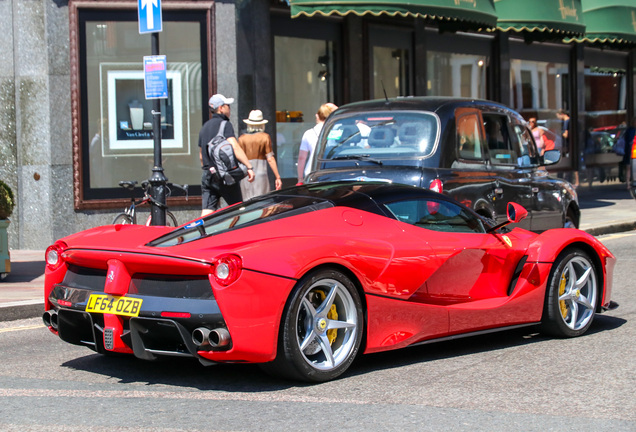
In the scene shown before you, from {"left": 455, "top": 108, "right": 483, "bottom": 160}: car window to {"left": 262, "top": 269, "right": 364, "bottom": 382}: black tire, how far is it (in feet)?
14.2

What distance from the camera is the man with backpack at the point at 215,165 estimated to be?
39.2 ft

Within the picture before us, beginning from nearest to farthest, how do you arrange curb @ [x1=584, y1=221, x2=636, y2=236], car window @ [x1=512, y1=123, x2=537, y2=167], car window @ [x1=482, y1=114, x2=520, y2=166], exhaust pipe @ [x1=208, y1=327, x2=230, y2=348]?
exhaust pipe @ [x1=208, y1=327, x2=230, y2=348]
car window @ [x1=482, y1=114, x2=520, y2=166]
car window @ [x1=512, y1=123, x2=537, y2=167]
curb @ [x1=584, y1=221, x2=636, y2=236]

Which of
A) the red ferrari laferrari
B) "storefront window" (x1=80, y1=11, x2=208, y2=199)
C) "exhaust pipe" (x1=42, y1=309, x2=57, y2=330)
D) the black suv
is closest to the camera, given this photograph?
the red ferrari laferrari

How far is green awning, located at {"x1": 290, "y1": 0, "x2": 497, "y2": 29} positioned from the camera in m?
15.0

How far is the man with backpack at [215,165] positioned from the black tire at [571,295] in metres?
5.38

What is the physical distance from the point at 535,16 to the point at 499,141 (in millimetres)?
9593

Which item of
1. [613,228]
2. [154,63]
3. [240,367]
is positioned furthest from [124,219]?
[613,228]

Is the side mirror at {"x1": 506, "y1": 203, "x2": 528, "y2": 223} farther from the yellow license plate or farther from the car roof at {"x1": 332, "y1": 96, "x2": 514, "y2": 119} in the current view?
the car roof at {"x1": 332, "y1": 96, "x2": 514, "y2": 119}

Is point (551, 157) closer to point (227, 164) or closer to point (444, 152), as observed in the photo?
point (444, 152)

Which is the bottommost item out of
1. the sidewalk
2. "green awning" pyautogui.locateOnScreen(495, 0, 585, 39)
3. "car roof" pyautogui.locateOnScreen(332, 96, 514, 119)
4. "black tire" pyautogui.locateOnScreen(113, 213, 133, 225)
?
the sidewalk

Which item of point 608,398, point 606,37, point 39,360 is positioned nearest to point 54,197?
point 39,360

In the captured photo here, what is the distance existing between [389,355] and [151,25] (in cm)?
629

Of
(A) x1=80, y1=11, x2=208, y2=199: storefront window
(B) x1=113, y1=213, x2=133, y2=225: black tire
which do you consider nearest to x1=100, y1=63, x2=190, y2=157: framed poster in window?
(A) x1=80, y1=11, x2=208, y2=199: storefront window

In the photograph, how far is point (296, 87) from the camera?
17.2 meters
